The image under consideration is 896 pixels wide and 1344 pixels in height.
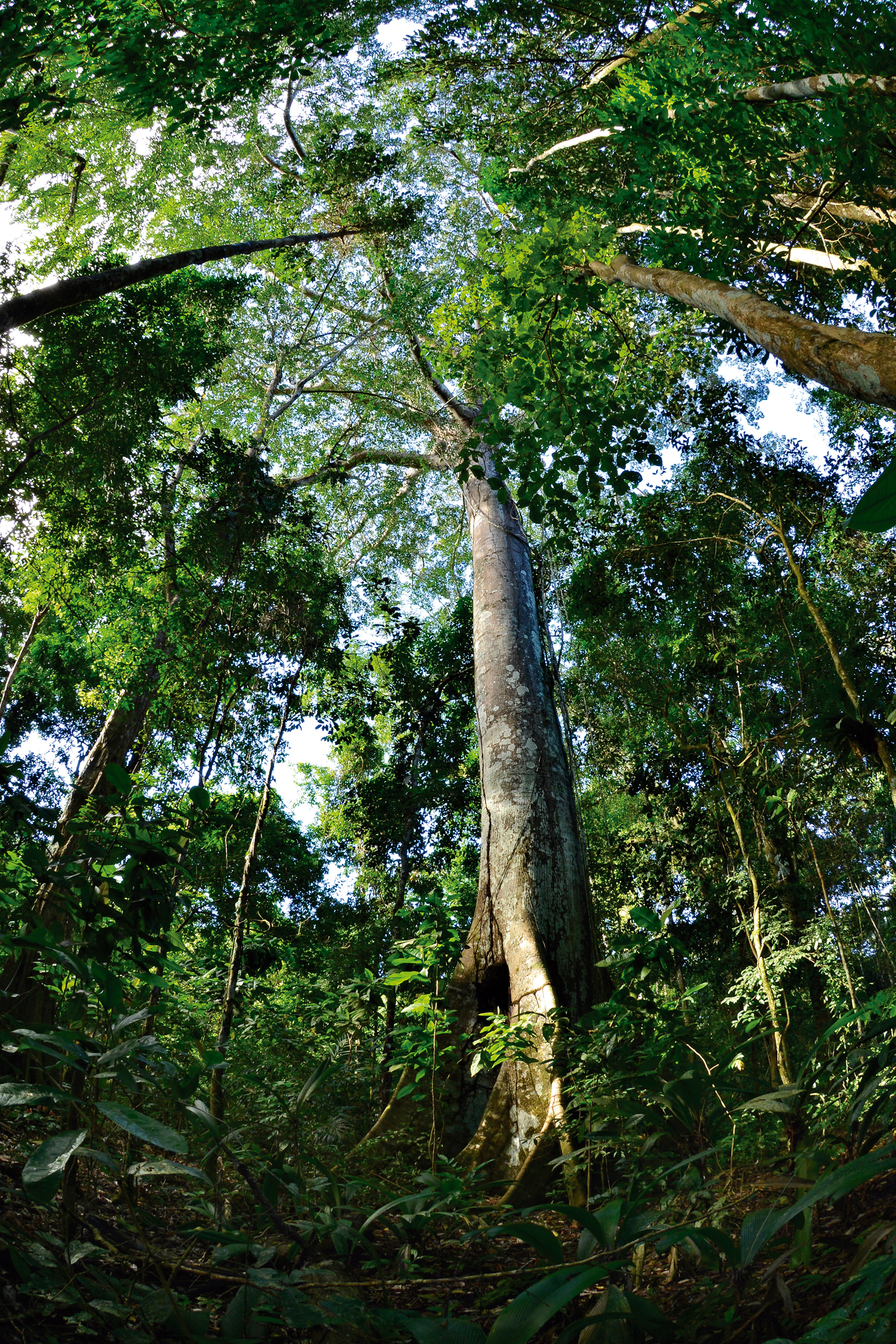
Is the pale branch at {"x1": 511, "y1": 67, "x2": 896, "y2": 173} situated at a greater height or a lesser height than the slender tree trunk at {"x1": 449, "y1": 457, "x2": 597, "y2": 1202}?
greater

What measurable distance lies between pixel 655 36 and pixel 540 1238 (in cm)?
592

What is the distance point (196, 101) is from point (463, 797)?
5.84 metres

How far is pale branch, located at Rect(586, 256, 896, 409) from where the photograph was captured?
2.23 metres

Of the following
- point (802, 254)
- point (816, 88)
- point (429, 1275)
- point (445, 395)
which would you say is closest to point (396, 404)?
point (445, 395)

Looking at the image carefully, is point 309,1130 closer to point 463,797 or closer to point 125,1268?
point 125,1268

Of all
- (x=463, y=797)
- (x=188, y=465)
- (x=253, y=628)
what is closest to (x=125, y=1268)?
(x=253, y=628)

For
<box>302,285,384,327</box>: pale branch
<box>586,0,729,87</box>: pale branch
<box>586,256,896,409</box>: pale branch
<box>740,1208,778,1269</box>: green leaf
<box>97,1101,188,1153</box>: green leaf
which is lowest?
<box>740,1208,778,1269</box>: green leaf

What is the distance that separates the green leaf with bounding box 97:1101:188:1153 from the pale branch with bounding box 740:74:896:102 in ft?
12.1

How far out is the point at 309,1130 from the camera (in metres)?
2.98

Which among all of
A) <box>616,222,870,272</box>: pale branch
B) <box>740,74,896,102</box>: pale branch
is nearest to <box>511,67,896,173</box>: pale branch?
<box>740,74,896,102</box>: pale branch

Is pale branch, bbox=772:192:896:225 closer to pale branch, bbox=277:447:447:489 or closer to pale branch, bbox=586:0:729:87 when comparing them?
pale branch, bbox=586:0:729:87

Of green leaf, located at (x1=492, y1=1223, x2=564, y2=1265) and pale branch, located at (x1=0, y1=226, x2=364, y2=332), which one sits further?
pale branch, located at (x1=0, y1=226, x2=364, y2=332)

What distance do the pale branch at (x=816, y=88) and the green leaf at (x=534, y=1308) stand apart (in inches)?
142

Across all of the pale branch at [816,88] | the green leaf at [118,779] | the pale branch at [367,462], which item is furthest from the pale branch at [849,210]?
the green leaf at [118,779]
